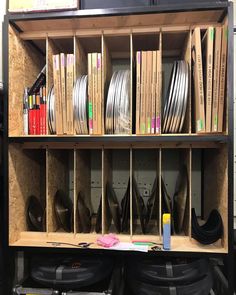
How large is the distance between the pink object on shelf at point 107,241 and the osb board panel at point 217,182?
608 mm

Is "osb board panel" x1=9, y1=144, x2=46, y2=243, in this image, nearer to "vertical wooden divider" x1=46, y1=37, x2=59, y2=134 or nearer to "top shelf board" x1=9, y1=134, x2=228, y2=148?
"top shelf board" x1=9, y1=134, x2=228, y2=148

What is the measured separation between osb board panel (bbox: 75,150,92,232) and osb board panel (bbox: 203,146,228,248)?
87cm

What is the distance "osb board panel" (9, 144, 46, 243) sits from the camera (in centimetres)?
142

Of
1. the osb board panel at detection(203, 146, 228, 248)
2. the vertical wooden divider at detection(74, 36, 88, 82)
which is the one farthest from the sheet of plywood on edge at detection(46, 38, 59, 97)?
the osb board panel at detection(203, 146, 228, 248)

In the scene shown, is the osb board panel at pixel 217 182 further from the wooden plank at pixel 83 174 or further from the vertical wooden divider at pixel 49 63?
the vertical wooden divider at pixel 49 63

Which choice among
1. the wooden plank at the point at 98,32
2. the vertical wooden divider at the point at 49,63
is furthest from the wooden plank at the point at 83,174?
the wooden plank at the point at 98,32

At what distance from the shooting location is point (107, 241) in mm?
1313

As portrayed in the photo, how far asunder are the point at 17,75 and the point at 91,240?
1.12 metres

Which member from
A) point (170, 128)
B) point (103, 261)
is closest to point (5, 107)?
point (170, 128)

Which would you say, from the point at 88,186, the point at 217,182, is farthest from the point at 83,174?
the point at 217,182

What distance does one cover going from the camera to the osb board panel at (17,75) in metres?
1.40

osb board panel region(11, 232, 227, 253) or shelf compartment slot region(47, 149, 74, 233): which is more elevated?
shelf compartment slot region(47, 149, 74, 233)

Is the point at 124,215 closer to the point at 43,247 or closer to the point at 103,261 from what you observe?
the point at 103,261

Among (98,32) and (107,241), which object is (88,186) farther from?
(98,32)
